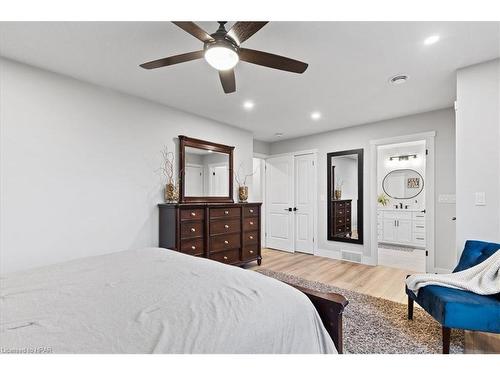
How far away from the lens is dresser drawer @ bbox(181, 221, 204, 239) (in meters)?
3.23

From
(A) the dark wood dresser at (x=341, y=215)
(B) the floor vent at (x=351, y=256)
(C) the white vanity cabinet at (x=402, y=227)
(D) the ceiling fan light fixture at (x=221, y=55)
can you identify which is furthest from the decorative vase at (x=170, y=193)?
(C) the white vanity cabinet at (x=402, y=227)

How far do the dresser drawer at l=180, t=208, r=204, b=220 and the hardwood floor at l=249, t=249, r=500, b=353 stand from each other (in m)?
1.41

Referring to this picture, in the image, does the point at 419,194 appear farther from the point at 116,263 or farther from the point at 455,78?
the point at 116,263

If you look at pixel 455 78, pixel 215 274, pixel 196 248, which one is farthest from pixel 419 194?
pixel 215 274

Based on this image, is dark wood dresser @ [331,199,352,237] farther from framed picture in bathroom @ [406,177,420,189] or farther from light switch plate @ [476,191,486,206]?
light switch plate @ [476,191,486,206]

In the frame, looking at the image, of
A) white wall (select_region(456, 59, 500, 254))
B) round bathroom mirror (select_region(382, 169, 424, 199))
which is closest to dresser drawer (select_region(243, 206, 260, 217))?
white wall (select_region(456, 59, 500, 254))

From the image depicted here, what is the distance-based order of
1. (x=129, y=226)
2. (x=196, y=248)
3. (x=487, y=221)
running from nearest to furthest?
1. (x=487, y=221)
2. (x=129, y=226)
3. (x=196, y=248)

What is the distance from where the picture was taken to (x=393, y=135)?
13.5 feet

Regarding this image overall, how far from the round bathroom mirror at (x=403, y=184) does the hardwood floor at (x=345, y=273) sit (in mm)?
2867

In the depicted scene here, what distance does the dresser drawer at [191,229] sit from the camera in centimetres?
323

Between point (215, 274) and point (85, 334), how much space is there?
691 mm

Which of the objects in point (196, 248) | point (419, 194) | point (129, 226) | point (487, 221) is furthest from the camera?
point (419, 194)

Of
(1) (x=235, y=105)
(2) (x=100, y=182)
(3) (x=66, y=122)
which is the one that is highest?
(1) (x=235, y=105)

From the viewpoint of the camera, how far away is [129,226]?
308 centimetres
